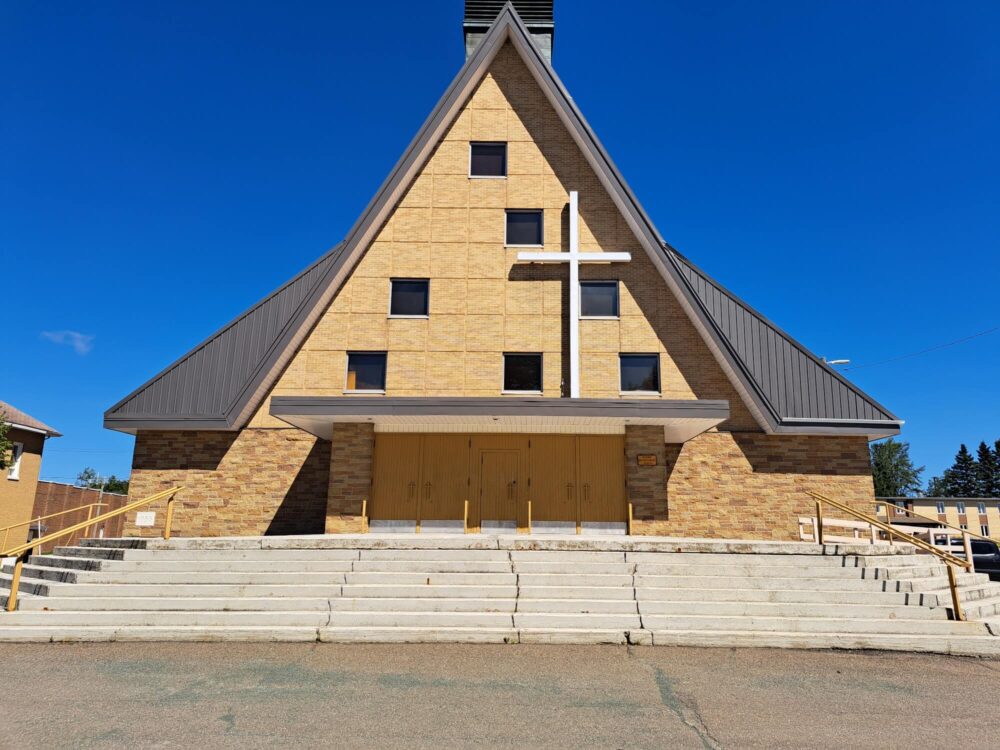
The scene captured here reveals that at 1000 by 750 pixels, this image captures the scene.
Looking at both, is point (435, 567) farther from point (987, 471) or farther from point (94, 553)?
point (987, 471)

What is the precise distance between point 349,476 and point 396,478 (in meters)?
1.18

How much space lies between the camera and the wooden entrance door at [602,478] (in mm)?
16438

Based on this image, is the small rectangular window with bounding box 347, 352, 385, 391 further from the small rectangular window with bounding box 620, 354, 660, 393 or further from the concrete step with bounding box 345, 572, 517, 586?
the concrete step with bounding box 345, 572, 517, 586

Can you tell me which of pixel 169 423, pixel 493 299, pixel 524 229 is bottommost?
pixel 169 423

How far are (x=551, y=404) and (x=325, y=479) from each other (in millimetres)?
6967

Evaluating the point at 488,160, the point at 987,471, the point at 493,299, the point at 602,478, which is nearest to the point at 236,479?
the point at 493,299

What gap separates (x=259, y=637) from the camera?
9.20 metres

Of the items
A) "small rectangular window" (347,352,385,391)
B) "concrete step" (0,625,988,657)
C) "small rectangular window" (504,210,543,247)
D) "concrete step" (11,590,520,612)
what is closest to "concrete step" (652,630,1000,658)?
"concrete step" (0,625,988,657)

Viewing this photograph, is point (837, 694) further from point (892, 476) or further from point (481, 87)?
point (892, 476)

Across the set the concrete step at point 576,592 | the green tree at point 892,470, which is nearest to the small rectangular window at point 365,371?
the concrete step at point 576,592

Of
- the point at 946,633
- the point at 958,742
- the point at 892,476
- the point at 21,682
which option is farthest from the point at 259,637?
the point at 892,476

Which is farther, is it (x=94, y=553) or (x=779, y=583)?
(x=94, y=553)

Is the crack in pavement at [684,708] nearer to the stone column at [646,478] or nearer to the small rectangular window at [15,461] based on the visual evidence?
the stone column at [646,478]

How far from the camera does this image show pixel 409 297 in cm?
1808
